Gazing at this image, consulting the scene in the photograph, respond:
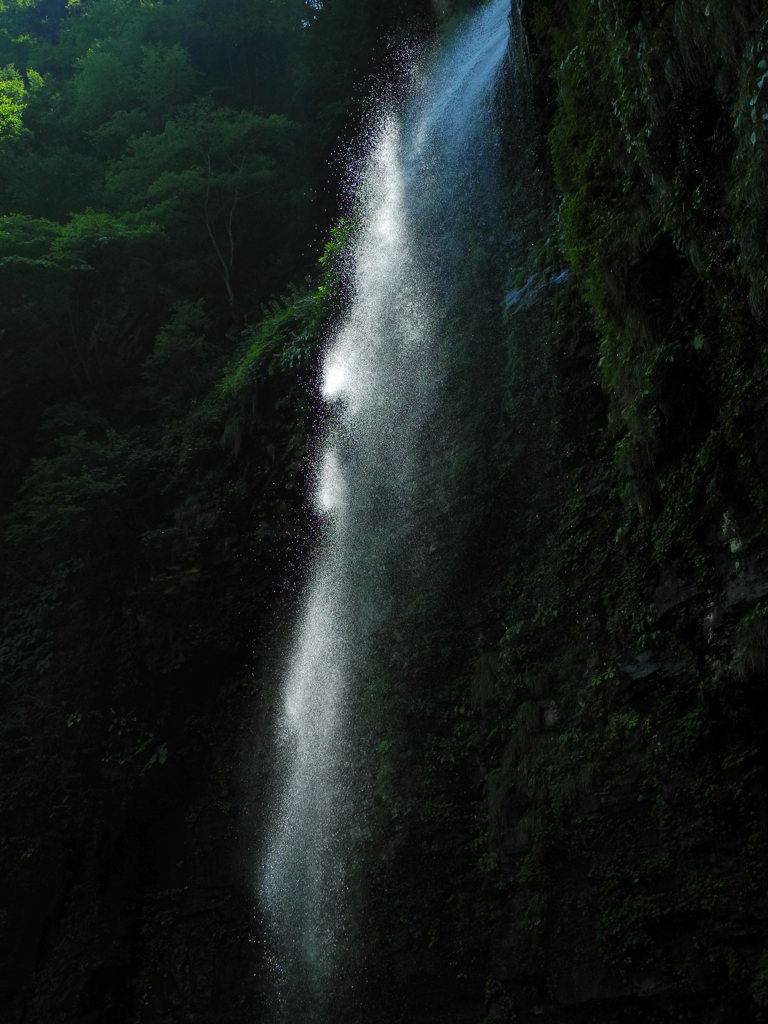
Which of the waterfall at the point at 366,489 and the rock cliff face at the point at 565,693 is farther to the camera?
the waterfall at the point at 366,489

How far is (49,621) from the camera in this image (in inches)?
457

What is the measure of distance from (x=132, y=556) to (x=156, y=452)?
195cm

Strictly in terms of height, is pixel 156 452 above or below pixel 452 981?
above

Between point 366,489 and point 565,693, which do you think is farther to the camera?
point 366,489

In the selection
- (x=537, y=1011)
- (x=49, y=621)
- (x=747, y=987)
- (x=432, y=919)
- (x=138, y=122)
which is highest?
(x=138, y=122)

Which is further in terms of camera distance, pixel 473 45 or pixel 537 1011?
pixel 473 45

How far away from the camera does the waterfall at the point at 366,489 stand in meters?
8.20

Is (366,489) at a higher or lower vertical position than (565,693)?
higher

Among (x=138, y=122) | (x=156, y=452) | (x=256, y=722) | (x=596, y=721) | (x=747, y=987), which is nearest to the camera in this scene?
(x=747, y=987)

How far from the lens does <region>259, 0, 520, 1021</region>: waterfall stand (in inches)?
323

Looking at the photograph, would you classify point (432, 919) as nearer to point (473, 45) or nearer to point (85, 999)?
point (85, 999)

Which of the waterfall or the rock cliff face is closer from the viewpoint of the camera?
the rock cliff face

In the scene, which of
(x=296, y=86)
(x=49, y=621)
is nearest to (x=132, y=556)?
(x=49, y=621)

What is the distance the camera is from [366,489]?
1022 cm
